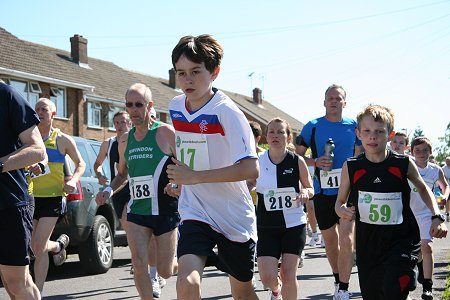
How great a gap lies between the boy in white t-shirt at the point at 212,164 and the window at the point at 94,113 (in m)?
38.5

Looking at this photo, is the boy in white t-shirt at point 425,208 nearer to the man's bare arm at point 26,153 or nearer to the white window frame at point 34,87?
the man's bare arm at point 26,153

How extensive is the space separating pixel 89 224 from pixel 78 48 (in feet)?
118

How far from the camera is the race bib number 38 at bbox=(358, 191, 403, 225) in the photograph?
5707 mm

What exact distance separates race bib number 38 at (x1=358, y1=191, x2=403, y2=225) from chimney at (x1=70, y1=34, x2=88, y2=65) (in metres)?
41.1

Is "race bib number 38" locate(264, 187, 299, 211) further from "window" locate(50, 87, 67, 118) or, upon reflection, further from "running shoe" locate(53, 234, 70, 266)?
"window" locate(50, 87, 67, 118)

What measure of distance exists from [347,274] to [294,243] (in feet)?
3.30

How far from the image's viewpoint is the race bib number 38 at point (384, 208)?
5707 millimetres

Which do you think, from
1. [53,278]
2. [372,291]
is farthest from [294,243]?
[53,278]

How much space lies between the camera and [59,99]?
129ft

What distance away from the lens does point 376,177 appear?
5801 mm

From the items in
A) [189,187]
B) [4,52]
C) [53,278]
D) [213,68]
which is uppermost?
[4,52]

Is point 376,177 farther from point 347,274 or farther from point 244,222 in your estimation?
point 347,274

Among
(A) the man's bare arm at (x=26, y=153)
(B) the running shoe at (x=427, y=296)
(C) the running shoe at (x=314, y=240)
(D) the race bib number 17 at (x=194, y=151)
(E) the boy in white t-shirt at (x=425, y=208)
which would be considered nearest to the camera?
(D) the race bib number 17 at (x=194, y=151)

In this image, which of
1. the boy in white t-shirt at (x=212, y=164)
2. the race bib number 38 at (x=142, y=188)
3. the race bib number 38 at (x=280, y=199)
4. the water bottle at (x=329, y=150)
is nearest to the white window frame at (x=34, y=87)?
the water bottle at (x=329, y=150)
